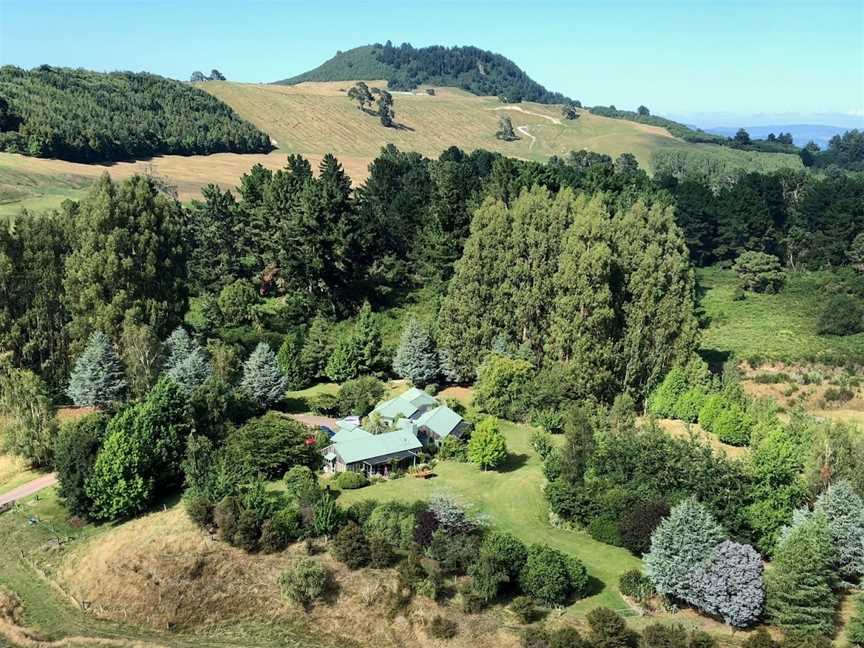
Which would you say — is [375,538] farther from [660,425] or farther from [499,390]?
[660,425]

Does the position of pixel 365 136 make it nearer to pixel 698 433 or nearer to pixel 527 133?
pixel 527 133

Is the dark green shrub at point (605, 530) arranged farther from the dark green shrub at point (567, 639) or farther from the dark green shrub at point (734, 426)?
the dark green shrub at point (734, 426)

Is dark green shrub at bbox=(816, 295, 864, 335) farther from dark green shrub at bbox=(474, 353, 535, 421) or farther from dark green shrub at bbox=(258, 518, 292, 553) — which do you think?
dark green shrub at bbox=(258, 518, 292, 553)

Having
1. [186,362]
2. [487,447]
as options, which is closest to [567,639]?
[487,447]

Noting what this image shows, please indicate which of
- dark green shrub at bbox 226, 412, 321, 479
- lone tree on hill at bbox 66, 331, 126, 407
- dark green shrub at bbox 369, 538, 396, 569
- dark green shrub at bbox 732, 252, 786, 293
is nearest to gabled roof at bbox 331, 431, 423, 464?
dark green shrub at bbox 226, 412, 321, 479

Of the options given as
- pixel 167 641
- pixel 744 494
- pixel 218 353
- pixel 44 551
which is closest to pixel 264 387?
pixel 218 353

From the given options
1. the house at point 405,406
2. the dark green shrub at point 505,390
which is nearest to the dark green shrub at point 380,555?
the house at point 405,406
